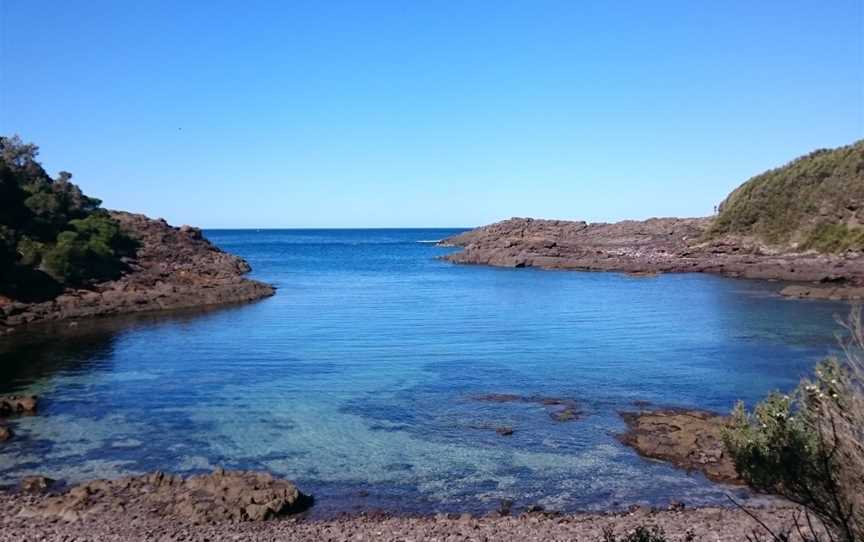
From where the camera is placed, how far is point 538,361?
3020 cm

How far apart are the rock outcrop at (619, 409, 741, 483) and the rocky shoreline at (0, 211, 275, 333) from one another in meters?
35.1

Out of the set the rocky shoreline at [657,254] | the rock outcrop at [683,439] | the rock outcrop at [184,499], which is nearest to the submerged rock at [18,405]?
the rock outcrop at [184,499]

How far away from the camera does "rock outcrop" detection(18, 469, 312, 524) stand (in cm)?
1445

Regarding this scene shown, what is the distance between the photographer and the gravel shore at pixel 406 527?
1312 centimetres

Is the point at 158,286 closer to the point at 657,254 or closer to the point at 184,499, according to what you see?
the point at 184,499

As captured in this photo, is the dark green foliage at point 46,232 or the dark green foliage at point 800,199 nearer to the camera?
the dark green foliage at point 46,232

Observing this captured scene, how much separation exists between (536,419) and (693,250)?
66152mm

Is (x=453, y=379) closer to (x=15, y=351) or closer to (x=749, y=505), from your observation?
(x=749, y=505)

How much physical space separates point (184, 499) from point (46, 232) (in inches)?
1883

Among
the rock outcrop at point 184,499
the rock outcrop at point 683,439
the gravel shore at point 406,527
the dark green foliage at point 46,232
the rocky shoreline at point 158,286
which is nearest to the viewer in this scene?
the gravel shore at point 406,527

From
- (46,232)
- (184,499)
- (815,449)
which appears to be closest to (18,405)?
(184,499)

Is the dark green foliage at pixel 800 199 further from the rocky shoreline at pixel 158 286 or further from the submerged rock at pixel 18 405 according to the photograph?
the submerged rock at pixel 18 405

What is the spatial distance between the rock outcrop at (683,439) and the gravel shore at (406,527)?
2696 mm

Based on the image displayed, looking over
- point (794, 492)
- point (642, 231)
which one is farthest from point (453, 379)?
point (642, 231)
